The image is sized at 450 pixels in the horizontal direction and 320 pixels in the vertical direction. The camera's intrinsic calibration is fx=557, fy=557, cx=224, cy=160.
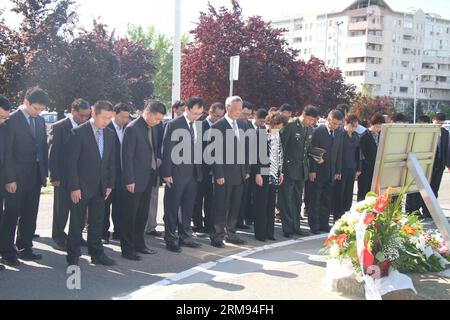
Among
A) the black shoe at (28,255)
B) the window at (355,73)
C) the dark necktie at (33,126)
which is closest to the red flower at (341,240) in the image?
the black shoe at (28,255)

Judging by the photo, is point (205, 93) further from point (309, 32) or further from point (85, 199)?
point (309, 32)

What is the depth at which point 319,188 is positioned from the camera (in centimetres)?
955

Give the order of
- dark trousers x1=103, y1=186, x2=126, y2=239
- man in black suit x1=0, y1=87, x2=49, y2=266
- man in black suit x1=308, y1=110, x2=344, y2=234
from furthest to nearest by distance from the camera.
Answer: man in black suit x1=308, y1=110, x2=344, y2=234
dark trousers x1=103, y1=186, x2=126, y2=239
man in black suit x1=0, y1=87, x2=49, y2=266

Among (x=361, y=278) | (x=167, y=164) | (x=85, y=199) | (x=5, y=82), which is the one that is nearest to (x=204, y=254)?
(x=167, y=164)

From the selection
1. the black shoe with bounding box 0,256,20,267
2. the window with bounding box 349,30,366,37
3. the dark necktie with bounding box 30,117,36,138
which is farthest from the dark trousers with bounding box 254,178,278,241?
the window with bounding box 349,30,366,37

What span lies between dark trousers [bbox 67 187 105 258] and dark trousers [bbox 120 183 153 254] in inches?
16.3

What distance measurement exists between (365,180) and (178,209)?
14.0 ft

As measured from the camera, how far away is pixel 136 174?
7.34 meters

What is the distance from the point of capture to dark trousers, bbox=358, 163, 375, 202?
1052cm

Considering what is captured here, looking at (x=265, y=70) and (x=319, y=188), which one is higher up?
(x=265, y=70)

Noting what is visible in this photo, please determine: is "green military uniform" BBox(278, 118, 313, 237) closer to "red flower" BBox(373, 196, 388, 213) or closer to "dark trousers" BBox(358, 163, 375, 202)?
"dark trousers" BBox(358, 163, 375, 202)

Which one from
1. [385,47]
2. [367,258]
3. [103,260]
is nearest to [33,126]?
[103,260]

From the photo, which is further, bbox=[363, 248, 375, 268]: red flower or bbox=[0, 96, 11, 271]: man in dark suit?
bbox=[0, 96, 11, 271]: man in dark suit
